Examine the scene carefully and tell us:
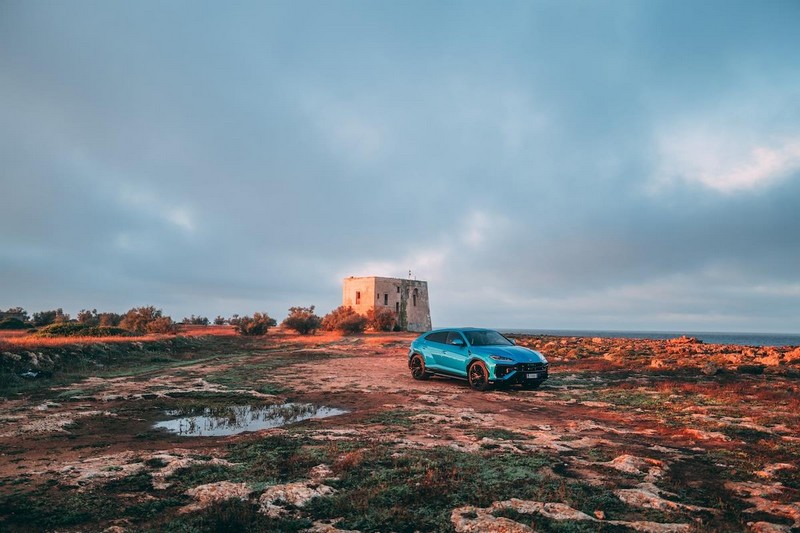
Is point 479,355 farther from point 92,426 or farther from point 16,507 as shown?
point 16,507

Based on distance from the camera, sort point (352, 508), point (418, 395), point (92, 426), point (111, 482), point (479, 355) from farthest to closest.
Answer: point (479, 355), point (418, 395), point (92, 426), point (111, 482), point (352, 508)

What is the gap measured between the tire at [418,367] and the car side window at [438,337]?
0.65m

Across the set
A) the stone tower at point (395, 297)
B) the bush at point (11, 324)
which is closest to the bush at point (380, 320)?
the stone tower at point (395, 297)

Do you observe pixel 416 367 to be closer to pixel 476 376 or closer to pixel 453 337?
pixel 453 337

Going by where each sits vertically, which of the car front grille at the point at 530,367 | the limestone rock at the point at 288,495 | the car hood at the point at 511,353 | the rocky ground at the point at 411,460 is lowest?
the rocky ground at the point at 411,460

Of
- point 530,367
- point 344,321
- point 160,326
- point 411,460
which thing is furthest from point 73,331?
point 411,460

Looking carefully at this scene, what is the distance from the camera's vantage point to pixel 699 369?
16.2 m

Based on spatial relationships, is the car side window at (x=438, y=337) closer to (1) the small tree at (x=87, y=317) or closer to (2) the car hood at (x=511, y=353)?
(2) the car hood at (x=511, y=353)

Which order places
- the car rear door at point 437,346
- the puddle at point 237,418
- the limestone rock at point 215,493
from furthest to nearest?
the car rear door at point 437,346
the puddle at point 237,418
the limestone rock at point 215,493

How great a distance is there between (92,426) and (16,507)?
13.9 ft

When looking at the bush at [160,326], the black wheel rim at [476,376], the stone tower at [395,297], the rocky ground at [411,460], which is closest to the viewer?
the rocky ground at [411,460]

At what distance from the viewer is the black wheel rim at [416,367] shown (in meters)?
14.5

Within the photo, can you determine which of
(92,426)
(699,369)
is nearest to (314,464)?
(92,426)

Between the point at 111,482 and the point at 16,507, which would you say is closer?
the point at 16,507
